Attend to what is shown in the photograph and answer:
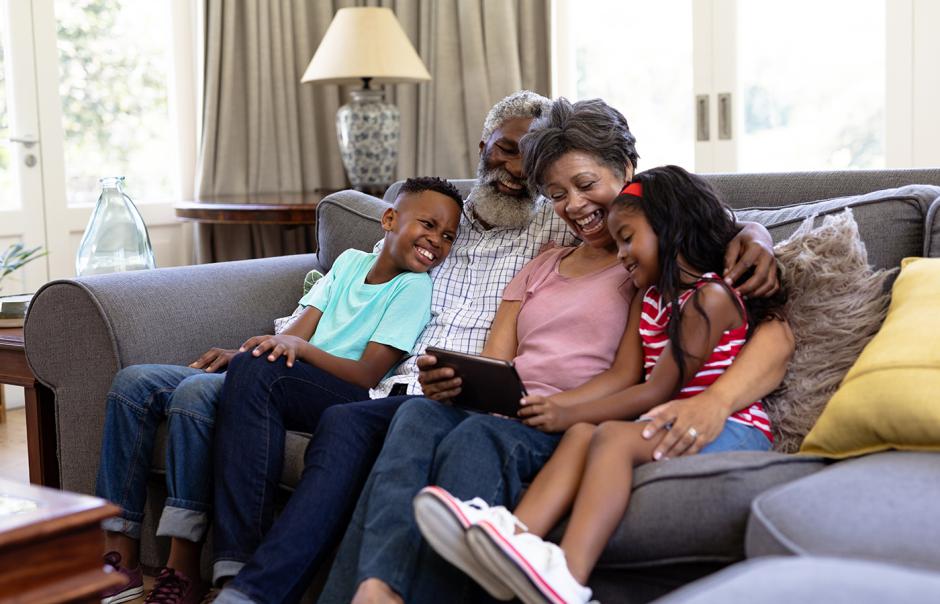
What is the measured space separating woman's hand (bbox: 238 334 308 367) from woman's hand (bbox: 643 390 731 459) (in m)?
0.72

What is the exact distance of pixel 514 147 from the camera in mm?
2354

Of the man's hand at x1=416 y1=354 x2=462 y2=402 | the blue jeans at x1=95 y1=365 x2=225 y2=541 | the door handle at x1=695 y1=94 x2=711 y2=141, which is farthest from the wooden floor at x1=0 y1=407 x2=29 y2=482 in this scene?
the door handle at x1=695 y1=94 x2=711 y2=141

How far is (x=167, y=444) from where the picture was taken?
2.06 metres

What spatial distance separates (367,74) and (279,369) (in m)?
1.97

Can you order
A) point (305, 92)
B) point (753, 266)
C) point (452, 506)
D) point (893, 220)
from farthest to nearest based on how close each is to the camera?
point (305, 92) < point (893, 220) < point (753, 266) < point (452, 506)

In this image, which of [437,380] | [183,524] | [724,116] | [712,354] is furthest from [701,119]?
[183,524]

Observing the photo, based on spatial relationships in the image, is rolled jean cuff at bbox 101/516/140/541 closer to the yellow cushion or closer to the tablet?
the tablet

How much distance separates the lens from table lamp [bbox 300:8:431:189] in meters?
3.77

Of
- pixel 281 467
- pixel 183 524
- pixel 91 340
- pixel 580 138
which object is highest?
pixel 580 138

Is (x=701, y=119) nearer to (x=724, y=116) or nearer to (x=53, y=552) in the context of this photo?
(x=724, y=116)

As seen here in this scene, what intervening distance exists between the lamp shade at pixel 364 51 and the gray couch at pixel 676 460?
111 cm

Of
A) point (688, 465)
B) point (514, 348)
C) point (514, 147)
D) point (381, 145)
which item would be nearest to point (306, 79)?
point (381, 145)

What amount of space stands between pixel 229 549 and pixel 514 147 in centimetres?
107

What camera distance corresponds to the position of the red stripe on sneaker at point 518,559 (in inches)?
54.5
